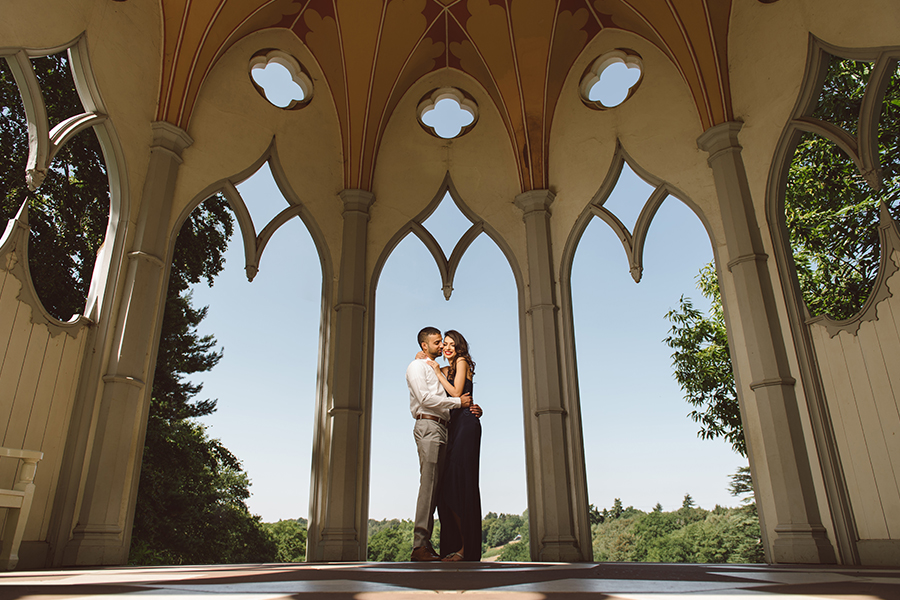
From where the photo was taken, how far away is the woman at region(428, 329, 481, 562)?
14.0 ft

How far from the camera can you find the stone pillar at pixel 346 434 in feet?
19.7

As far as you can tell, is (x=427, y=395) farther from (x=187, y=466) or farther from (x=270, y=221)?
(x=187, y=466)

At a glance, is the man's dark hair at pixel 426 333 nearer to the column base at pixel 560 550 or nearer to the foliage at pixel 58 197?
the column base at pixel 560 550

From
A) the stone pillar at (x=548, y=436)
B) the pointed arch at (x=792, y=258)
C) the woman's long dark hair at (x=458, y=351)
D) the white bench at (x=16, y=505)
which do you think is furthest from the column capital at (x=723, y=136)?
the white bench at (x=16, y=505)

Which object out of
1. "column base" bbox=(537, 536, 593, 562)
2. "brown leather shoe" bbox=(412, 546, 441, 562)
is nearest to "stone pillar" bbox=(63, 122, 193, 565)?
"brown leather shoe" bbox=(412, 546, 441, 562)

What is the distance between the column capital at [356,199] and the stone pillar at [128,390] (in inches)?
77.1

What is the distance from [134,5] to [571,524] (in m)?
7.02

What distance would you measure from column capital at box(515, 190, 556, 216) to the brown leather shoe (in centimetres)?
442

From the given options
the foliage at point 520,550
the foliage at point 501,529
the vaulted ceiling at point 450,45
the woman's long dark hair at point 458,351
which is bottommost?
the foliage at point 520,550

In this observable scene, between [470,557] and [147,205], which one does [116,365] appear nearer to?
[147,205]

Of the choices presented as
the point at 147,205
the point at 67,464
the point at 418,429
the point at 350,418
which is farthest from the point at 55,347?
the point at 418,429

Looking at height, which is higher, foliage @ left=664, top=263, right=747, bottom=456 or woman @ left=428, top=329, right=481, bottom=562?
foliage @ left=664, top=263, right=747, bottom=456

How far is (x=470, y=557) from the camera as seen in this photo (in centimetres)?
417

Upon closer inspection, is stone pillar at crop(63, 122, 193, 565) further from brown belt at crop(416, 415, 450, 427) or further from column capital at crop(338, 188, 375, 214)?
brown belt at crop(416, 415, 450, 427)
